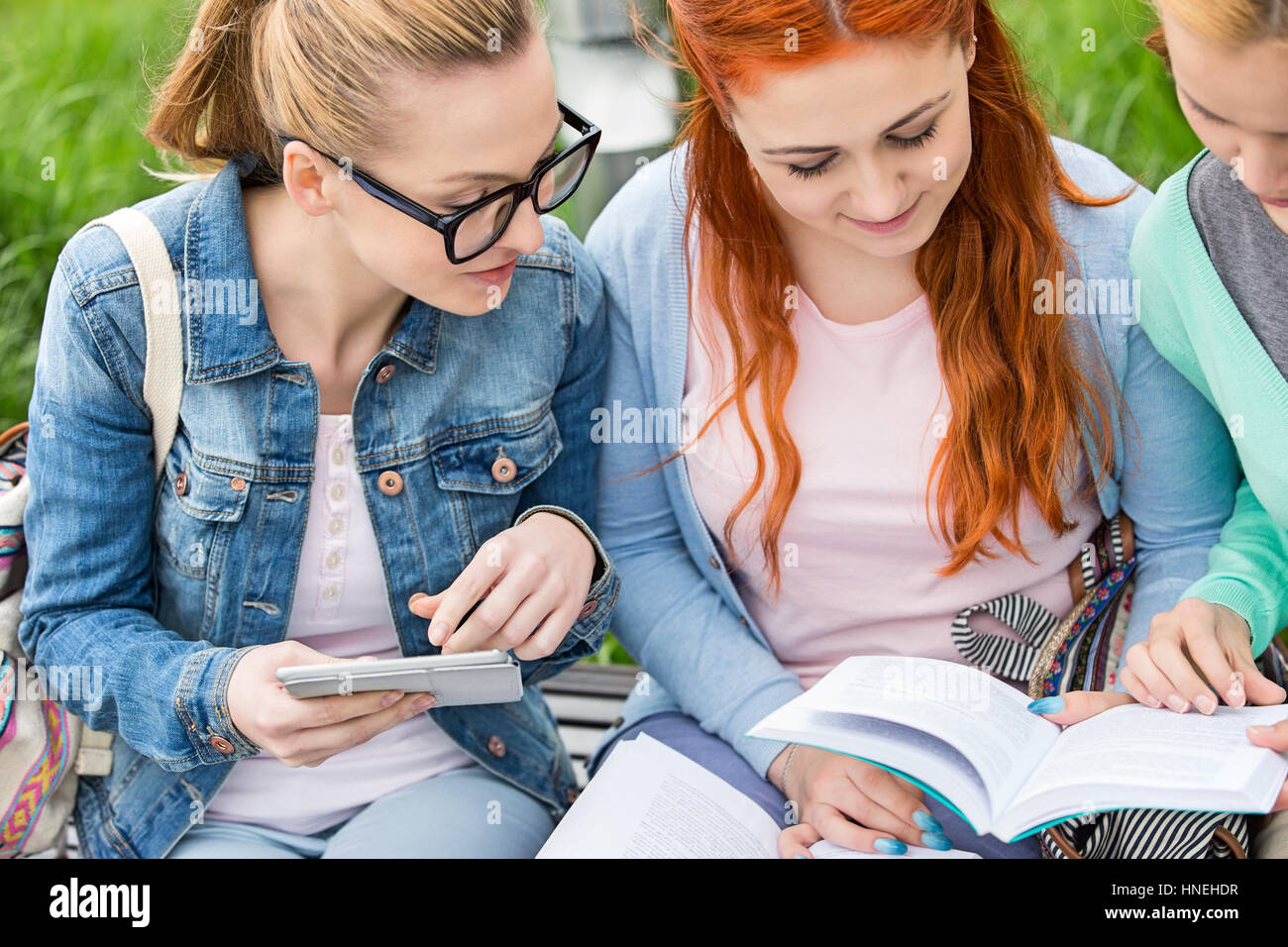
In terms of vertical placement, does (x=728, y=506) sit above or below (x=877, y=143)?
below

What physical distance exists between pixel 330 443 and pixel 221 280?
261 millimetres

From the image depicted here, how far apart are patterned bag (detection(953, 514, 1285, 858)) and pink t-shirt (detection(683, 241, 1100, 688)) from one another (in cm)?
3

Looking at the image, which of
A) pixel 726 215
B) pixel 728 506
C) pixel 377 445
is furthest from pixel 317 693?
pixel 726 215

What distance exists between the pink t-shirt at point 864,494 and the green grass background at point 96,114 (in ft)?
3.29

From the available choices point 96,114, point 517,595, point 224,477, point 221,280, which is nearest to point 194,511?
point 224,477

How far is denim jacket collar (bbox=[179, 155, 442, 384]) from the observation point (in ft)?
5.46

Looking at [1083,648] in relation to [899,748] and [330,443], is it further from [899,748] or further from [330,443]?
[330,443]

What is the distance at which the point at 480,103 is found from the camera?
1.53 m

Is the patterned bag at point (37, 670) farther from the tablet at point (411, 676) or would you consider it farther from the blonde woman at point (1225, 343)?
the blonde woman at point (1225, 343)

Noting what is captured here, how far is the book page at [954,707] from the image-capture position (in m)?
1.44

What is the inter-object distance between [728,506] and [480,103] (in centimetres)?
70
